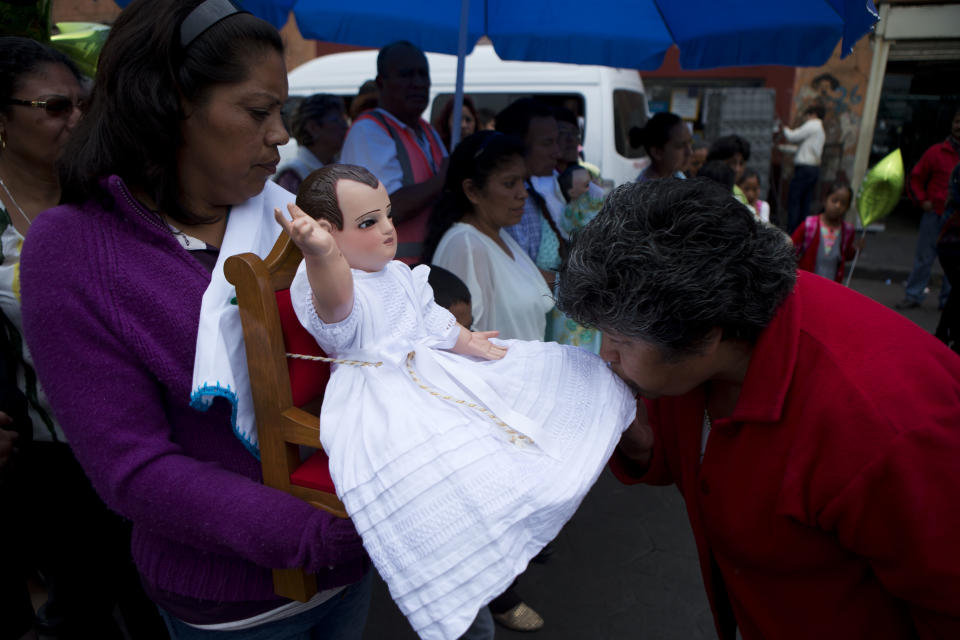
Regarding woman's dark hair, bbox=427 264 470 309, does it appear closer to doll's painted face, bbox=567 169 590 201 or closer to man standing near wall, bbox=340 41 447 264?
man standing near wall, bbox=340 41 447 264

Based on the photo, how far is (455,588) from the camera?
0.99 meters

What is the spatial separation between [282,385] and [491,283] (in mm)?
1774

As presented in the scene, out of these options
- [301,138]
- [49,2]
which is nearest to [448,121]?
[301,138]

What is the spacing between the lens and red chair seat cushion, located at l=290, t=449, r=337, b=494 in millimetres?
1130

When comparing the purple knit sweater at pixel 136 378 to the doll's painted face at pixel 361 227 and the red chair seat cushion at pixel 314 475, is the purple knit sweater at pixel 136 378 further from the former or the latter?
the doll's painted face at pixel 361 227

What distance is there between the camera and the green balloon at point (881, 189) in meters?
5.37

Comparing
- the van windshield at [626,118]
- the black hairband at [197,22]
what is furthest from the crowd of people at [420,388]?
the van windshield at [626,118]

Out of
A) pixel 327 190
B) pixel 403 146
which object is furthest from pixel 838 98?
pixel 327 190

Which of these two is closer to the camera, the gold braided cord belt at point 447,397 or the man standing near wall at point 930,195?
the gold braided cord belt at point 447,397

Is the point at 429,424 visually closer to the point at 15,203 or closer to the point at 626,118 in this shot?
the point at 15,203

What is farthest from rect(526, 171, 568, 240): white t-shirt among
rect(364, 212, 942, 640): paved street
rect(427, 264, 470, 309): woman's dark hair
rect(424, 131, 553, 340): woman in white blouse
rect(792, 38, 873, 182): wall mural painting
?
rect(792, 38, 873, 182): wall mural painting

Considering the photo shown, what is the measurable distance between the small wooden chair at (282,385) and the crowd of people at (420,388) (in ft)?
0.13

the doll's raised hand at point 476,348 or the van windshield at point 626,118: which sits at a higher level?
the van windshield at point 626,118

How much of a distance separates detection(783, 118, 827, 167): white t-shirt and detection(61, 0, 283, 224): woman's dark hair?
10.8 m
